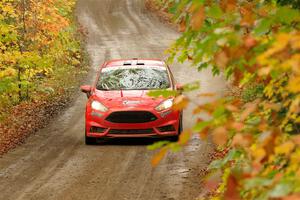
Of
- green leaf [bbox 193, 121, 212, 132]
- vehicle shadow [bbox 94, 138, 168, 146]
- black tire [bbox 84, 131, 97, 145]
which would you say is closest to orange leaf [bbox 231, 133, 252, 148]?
green leaf [bbox 193, 121, 212, 132]

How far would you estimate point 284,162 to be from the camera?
11.1 feet

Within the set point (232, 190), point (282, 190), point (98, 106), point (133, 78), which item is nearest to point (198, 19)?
point (232, 190)

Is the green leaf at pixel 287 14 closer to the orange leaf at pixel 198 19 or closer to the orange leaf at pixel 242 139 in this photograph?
the orange leaf at pixel 198 19

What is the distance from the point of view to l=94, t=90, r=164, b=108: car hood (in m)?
12.4

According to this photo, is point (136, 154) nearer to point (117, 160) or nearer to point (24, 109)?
point (117, 160)

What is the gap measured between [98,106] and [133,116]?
80 cm

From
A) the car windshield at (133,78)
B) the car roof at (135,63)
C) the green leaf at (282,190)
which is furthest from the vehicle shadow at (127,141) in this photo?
the green leaf at (282,190)

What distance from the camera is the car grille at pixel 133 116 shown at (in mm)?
12344

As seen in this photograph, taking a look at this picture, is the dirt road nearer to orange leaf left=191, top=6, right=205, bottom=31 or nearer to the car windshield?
the car windshield

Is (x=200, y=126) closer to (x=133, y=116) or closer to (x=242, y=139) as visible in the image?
(x=242, y=139)

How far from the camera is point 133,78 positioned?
13.6 meters

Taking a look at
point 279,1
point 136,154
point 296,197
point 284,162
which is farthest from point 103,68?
point 296,197

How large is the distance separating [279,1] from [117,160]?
7.51 metres

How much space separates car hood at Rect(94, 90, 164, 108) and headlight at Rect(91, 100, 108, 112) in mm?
75
